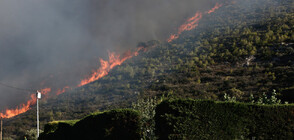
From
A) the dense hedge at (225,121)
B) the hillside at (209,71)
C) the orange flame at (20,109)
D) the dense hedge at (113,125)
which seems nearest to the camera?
the dense hedge at (225,121)

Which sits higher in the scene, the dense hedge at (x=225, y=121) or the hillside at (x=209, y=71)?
the hillside at (x=209, y=71)

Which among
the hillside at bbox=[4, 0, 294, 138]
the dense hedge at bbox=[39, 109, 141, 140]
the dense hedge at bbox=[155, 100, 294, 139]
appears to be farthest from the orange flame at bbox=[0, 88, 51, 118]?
the dense hedge at bbox=[155, 100, 294, 139]

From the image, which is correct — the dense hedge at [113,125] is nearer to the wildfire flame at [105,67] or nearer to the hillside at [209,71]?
the hillside at [209,71]

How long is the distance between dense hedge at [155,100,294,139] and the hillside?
14.8 metres

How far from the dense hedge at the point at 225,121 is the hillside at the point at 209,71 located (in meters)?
14.8

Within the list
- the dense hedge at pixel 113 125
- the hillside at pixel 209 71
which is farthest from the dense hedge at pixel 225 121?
the hillside at pixel 209 71

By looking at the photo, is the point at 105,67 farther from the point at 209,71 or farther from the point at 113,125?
the point at 113,125

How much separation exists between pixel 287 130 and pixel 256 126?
42.3 inches

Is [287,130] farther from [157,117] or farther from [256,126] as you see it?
[157,117]

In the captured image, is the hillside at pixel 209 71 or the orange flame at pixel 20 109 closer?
the hillside at pixel 209 71

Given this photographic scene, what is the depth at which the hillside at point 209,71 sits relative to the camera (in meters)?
39.3

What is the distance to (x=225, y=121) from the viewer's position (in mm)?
8641

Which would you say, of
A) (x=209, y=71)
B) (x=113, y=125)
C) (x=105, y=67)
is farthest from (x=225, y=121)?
(x=105, y=67)

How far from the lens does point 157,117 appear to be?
9656 mm
